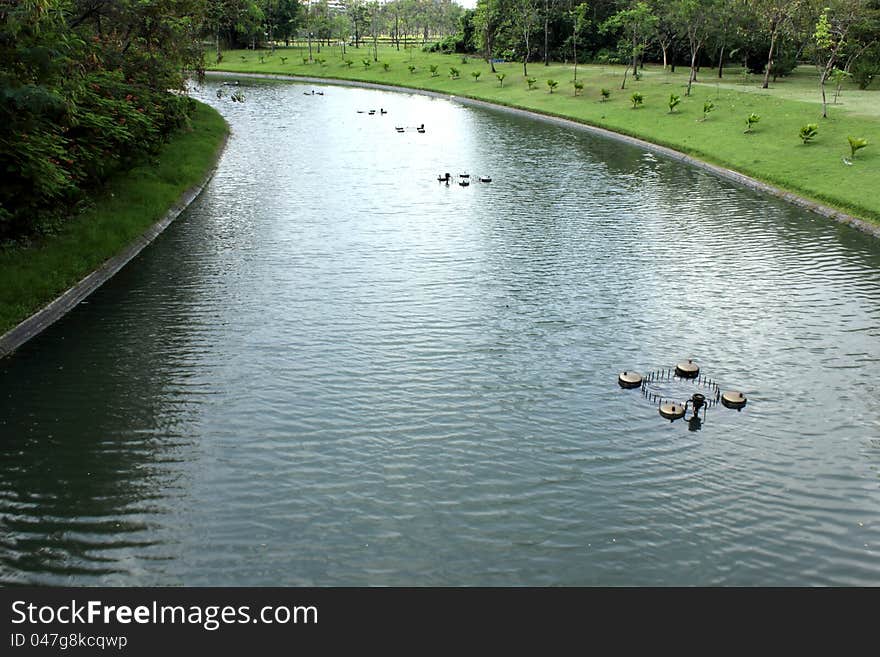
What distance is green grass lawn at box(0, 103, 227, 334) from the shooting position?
26.9 meters

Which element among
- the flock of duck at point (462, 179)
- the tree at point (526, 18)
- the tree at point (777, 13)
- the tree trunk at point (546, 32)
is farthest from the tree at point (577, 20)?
the flock of duck at point (462, 179)

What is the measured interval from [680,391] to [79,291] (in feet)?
70.0

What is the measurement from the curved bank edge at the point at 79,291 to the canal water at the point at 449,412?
66 centimetres

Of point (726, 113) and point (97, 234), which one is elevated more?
point (726, 113)

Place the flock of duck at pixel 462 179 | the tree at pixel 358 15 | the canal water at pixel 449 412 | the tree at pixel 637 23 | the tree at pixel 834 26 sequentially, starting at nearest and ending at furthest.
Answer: the canal water at pixel 449 412 < the flock of duck at pixel 462 179 < the tree at pixel 834 26 < the tree at pixel 637 23 < the tree at pixel 358 15

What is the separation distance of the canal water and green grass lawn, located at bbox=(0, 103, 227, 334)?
1487mm

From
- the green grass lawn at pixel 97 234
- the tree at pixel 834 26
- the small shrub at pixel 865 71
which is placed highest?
the tree at pixel 834 26

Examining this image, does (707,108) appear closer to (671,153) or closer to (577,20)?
(671,153)

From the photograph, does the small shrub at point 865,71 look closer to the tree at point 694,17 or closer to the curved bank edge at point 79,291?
the tree at point 694,17

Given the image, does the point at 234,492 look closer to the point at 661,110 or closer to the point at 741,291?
the point at 741,291

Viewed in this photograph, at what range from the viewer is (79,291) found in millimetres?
29031

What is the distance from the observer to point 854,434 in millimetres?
19922

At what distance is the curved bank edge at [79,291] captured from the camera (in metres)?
24.7

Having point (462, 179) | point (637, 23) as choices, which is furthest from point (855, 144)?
point (637, 23)
